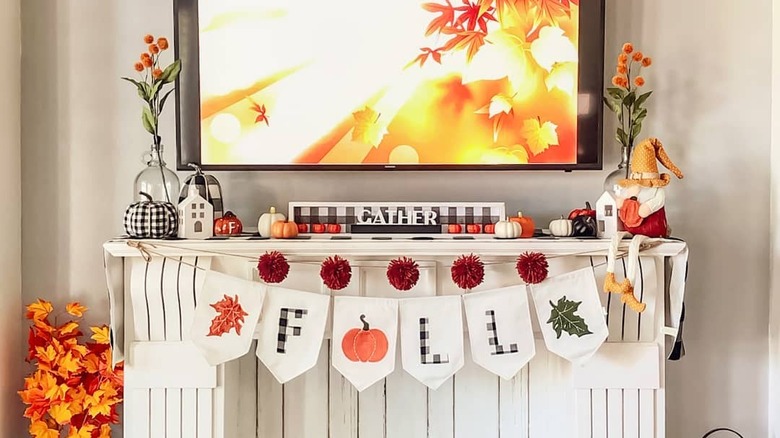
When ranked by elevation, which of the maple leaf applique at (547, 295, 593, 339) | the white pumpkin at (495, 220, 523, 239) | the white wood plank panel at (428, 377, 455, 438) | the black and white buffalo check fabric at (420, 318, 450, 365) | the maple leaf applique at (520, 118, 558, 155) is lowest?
the white wood plank panel at (428, 377, 455, 438)

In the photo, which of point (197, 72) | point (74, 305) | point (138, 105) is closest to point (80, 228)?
point (74, 305)

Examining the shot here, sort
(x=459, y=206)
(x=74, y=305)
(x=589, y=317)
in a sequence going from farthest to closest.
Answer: (x=74, y=305) → (x=459, y=206) → (x=589, y=317)

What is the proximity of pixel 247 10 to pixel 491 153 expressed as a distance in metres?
0.72

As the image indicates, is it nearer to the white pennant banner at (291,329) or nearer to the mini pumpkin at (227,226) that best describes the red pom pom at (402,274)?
the white pennant banner at (291,329)

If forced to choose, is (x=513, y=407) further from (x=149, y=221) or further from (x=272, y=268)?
(x=149, y=221)

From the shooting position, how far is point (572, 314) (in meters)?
1.52

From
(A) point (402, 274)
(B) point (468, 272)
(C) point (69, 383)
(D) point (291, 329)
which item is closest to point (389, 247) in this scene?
(A) point (402, 274)

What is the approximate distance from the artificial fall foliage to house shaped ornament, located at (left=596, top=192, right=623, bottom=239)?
1219 mm

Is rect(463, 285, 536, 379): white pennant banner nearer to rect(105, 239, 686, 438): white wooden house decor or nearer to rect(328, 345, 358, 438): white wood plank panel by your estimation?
rect(105, 239, 686, 438): white wooden house decor

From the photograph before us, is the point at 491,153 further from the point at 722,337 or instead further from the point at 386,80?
the point at 722,337

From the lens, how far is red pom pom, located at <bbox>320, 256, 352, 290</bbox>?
1.50 meters

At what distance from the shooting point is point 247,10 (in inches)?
68.4

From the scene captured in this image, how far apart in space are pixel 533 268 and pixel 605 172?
49cm

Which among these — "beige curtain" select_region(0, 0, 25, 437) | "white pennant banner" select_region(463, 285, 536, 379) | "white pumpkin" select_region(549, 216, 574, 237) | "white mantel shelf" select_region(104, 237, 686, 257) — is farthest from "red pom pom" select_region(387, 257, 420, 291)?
"beige curtain" select_region(0, 0, 25, 437)
